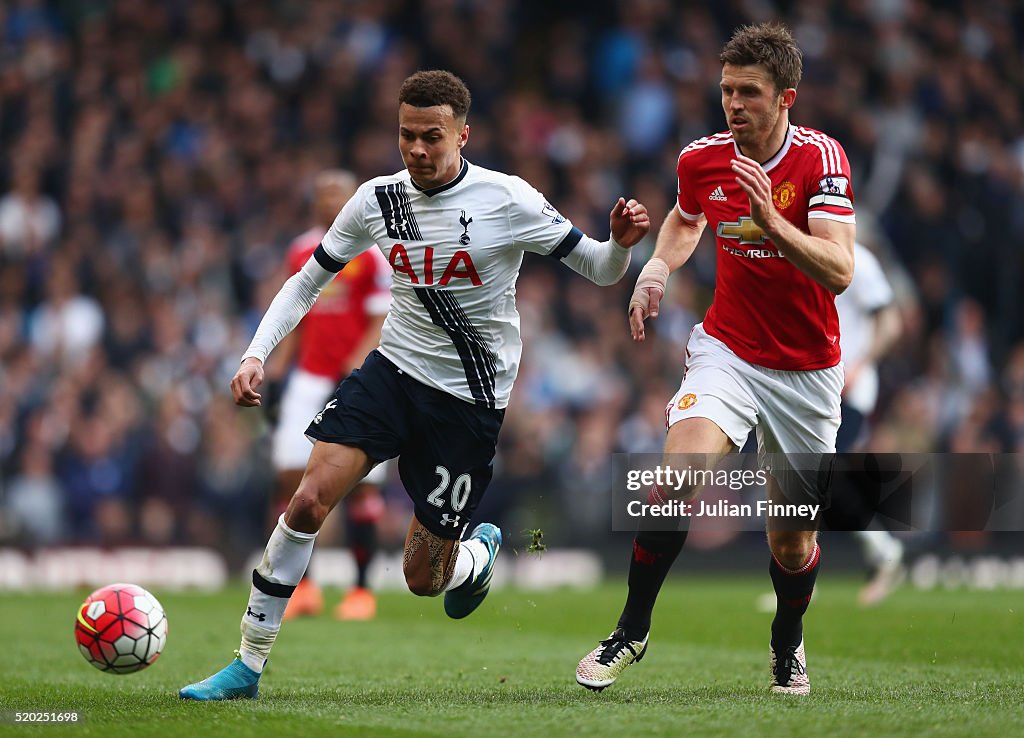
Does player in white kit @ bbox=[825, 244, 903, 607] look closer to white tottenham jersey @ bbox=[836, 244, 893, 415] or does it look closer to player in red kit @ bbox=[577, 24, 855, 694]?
white tottenham jersey @ bbox=[836, 244, 893, 415]

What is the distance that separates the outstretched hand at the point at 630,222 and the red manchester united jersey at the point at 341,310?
14.6ft

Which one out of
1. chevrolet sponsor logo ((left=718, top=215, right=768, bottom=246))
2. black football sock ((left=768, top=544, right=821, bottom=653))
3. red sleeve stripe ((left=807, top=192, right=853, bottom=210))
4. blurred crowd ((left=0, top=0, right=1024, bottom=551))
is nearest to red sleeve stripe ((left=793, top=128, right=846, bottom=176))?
red sleeve stripe ((left=807, top=192, right=853, bottom=210))

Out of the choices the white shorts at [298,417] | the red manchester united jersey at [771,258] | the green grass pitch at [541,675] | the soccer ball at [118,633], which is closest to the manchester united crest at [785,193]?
the red manchester united jersey at [771,258]

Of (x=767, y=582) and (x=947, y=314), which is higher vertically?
(x=947, y=314)

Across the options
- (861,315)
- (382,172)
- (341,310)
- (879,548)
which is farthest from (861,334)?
(382,172)

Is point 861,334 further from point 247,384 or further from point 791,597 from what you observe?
point 247,384

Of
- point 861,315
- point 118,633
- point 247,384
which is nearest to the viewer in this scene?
point 247,384

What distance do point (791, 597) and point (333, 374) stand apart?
515 centimetres

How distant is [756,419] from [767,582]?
867 cm

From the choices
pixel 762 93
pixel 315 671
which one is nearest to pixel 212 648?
pixel 315 671

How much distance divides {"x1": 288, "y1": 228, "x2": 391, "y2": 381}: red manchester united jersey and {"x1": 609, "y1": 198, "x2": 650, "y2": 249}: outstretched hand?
14.6 ft

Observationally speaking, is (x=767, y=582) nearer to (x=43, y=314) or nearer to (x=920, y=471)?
(x=920, y=471)

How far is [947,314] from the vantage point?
17.0 m

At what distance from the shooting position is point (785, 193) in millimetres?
6176
